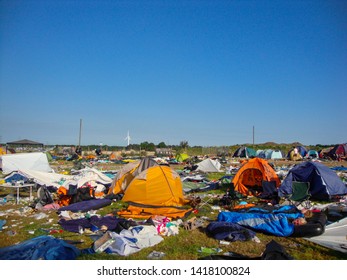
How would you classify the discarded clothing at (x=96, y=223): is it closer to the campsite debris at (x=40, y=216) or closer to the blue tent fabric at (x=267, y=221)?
the campsite debris at (x=40, y=216)

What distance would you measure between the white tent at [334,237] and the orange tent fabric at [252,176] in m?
5.40

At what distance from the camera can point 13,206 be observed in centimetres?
1019

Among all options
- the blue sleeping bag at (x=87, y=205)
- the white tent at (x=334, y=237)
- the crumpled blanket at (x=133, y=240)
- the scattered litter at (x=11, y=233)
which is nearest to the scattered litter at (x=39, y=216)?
the blue sleeping bag at (x=87, y=205)

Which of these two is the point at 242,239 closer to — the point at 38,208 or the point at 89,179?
the point at 38,208

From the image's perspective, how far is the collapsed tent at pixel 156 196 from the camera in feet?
28.5

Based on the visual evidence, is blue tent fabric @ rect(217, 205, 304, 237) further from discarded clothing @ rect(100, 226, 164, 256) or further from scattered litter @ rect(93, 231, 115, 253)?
scattered litter @ rect(93, 231, 115, 253)

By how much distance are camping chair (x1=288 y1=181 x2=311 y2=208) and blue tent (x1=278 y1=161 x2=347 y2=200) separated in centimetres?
83

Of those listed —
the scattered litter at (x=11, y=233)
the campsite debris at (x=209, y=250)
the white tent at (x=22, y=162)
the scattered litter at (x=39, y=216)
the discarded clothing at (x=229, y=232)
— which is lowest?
the scattered litter at (x=11, y=233)

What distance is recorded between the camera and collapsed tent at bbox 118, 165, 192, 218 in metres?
8.70

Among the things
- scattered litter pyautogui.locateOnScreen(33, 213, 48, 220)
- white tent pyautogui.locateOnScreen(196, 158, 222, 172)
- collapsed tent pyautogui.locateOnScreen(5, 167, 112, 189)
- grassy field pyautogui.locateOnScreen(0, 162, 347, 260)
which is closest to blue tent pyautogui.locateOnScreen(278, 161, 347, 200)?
grassy field pyautogui.locateOnScreen(0, 162, 347, 260)

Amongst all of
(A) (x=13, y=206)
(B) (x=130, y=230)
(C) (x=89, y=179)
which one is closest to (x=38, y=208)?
(A) (x=13, y=206)

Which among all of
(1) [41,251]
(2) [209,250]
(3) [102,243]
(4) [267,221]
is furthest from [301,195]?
(1) [41,251]

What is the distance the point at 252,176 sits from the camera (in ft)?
43.9

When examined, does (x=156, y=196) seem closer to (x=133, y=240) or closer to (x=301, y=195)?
(x=133, y=240)
